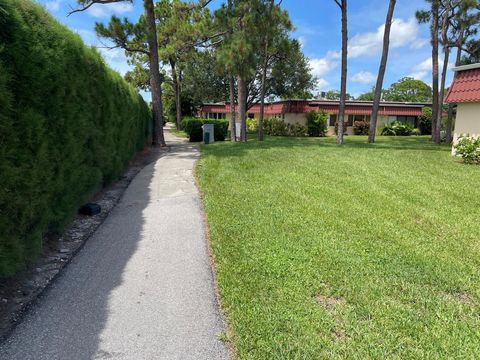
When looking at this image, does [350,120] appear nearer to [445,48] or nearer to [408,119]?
[408,119]

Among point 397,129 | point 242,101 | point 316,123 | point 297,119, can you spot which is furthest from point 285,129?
point 397,129

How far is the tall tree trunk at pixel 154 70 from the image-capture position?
45.7 feet

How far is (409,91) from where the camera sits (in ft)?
247

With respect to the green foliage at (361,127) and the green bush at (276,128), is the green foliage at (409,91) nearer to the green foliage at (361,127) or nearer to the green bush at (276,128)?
the green foliage at (361,127)

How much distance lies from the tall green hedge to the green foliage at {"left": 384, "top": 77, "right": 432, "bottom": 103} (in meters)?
79.8

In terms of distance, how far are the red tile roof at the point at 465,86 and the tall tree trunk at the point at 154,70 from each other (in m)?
11.4

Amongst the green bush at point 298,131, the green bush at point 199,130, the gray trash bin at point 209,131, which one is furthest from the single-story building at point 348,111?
the gray trash bin at point 209,131

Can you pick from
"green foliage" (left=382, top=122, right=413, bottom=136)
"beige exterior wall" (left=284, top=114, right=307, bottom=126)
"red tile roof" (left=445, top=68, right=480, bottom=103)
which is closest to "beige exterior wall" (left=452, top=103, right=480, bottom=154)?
"red tile roof" (left=445, top=68, right=480, bottom=103)

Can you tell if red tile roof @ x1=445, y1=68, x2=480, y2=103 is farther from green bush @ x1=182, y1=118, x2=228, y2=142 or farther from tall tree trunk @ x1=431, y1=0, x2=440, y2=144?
green bush @ x1=182, y1=118, x2=228, y2=142

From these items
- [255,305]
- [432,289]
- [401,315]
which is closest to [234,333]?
[255,305]

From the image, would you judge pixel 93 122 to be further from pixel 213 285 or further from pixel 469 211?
pixel 469 211

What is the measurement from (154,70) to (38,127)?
12.8 m

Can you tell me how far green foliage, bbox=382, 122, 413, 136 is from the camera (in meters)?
28.9

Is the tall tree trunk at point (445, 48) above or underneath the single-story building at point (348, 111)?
above
